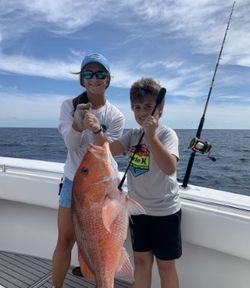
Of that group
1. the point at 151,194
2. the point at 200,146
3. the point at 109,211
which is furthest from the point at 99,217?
the point at 200,146

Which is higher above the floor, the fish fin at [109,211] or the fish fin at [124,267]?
the fish fin at [109,211]

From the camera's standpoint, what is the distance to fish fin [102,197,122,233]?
1.42 metres

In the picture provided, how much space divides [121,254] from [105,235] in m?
0.13

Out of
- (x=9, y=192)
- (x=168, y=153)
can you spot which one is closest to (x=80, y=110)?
(x=168, y=153)

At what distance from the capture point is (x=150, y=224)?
223 cm

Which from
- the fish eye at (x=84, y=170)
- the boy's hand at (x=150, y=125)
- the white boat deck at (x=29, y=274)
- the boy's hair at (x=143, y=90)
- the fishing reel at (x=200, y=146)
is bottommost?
the white boat deck at (x=29, y=274)

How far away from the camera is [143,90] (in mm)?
2076

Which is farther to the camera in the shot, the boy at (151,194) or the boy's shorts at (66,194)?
the boy's shorts at (66,194)

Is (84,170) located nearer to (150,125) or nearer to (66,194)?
(150,125)

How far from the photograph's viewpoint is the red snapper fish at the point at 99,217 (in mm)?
1424

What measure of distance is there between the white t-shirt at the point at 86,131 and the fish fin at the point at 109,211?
2.65 ft

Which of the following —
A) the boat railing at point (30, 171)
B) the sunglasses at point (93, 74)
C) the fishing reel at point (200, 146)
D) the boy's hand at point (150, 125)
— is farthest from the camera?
the boat railing at point (30, 171)

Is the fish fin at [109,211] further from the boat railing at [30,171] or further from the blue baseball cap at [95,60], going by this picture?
the boat railing at [30,171]

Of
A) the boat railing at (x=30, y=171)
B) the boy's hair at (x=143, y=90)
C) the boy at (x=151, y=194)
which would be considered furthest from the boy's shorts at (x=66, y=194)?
the boat railing at (x=30, y=171)
